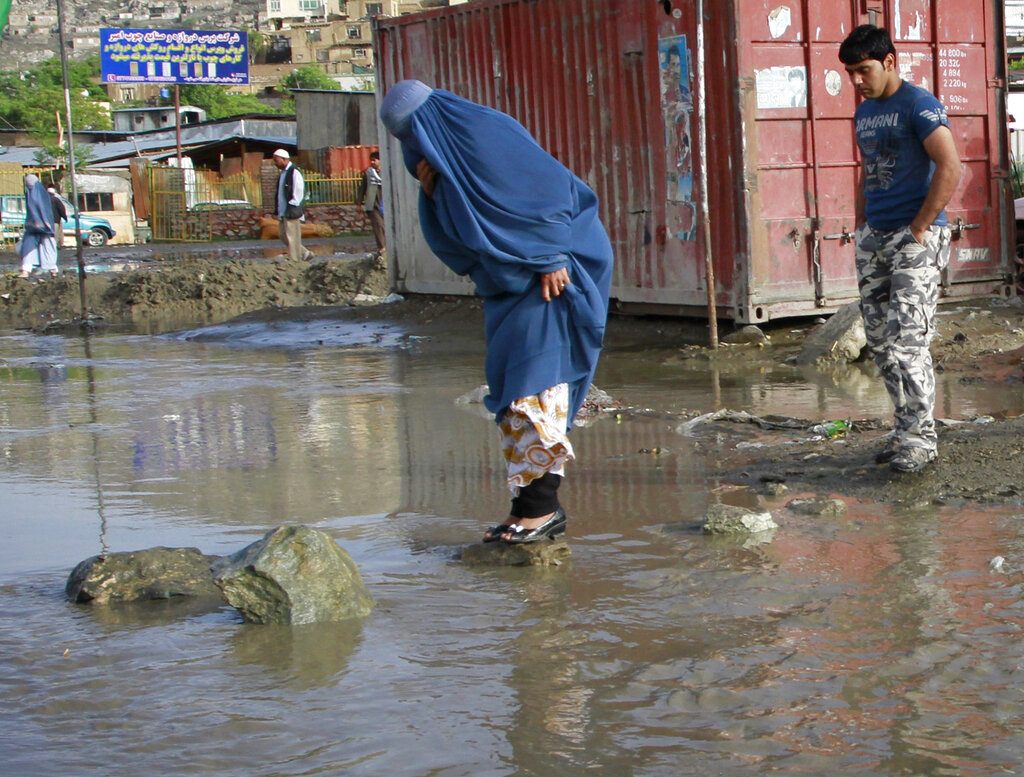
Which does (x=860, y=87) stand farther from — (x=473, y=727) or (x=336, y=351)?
(x=336, y=351)

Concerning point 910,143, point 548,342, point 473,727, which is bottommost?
point 473,727

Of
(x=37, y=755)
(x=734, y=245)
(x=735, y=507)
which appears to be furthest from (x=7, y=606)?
(x=734, y=245)

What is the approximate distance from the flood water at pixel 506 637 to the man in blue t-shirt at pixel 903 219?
22.9 inches

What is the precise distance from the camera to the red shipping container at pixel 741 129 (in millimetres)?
8969

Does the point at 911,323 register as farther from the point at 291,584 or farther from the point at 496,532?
the point at 291,584

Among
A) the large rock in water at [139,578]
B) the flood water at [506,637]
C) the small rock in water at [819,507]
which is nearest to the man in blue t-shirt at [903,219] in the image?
the small rock in water at [819,507]

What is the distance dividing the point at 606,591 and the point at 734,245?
19.5ft

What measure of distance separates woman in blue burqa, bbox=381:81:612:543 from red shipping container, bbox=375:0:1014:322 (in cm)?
483

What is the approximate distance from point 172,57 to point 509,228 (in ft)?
128

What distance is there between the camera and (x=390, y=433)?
649 cm

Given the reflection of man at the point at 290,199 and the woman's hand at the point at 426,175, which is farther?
the reflection of man at the point at 290,199

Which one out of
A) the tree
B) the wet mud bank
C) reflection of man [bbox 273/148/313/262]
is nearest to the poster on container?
the tree

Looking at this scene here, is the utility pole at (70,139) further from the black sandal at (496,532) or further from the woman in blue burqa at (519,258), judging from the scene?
the black sandal at (496,532)

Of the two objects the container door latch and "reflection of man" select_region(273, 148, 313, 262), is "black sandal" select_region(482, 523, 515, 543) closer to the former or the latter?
the container door latch
